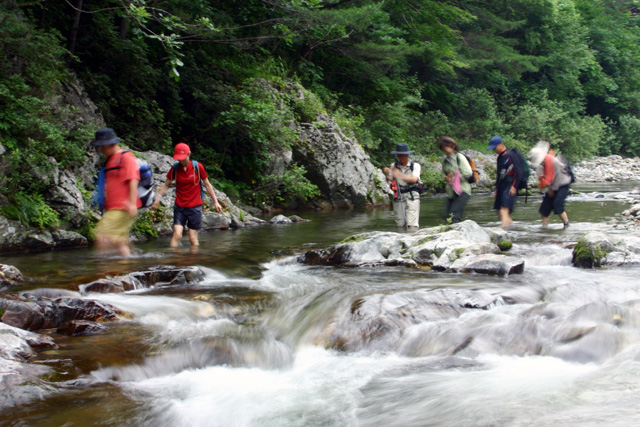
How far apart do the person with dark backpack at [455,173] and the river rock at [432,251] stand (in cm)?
68

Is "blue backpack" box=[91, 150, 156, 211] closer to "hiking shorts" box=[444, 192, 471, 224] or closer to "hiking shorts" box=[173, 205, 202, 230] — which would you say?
"hiking shorts" box=[173, 205, 202, 230]

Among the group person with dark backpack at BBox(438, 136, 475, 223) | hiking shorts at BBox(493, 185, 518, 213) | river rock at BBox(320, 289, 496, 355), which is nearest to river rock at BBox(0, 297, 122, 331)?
river rock at BBox(320, 289, 496, 355)

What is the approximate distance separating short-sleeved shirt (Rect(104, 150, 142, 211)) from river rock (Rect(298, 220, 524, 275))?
127 inches

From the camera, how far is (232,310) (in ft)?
20.0

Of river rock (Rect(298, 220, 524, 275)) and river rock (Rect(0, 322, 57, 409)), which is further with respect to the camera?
river rock (Rect(298, 220, 524, 275))

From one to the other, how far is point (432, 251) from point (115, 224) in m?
4.79

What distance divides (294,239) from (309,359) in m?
5.89

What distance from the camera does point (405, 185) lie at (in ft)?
31.7

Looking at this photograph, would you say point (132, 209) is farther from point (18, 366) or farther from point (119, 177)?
point (18, 366)

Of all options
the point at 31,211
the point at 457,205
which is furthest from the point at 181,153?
the point at 457,205

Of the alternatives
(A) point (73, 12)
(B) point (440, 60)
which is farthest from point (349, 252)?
(B) point (440, 60)

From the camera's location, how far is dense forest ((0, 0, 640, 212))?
10414 millimetres

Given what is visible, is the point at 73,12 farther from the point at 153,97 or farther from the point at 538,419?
the point at 538,419

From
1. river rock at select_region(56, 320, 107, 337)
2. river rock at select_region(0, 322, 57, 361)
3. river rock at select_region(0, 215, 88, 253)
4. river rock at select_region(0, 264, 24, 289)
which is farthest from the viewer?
river rock at select_region(0, 215, 88, 253)
